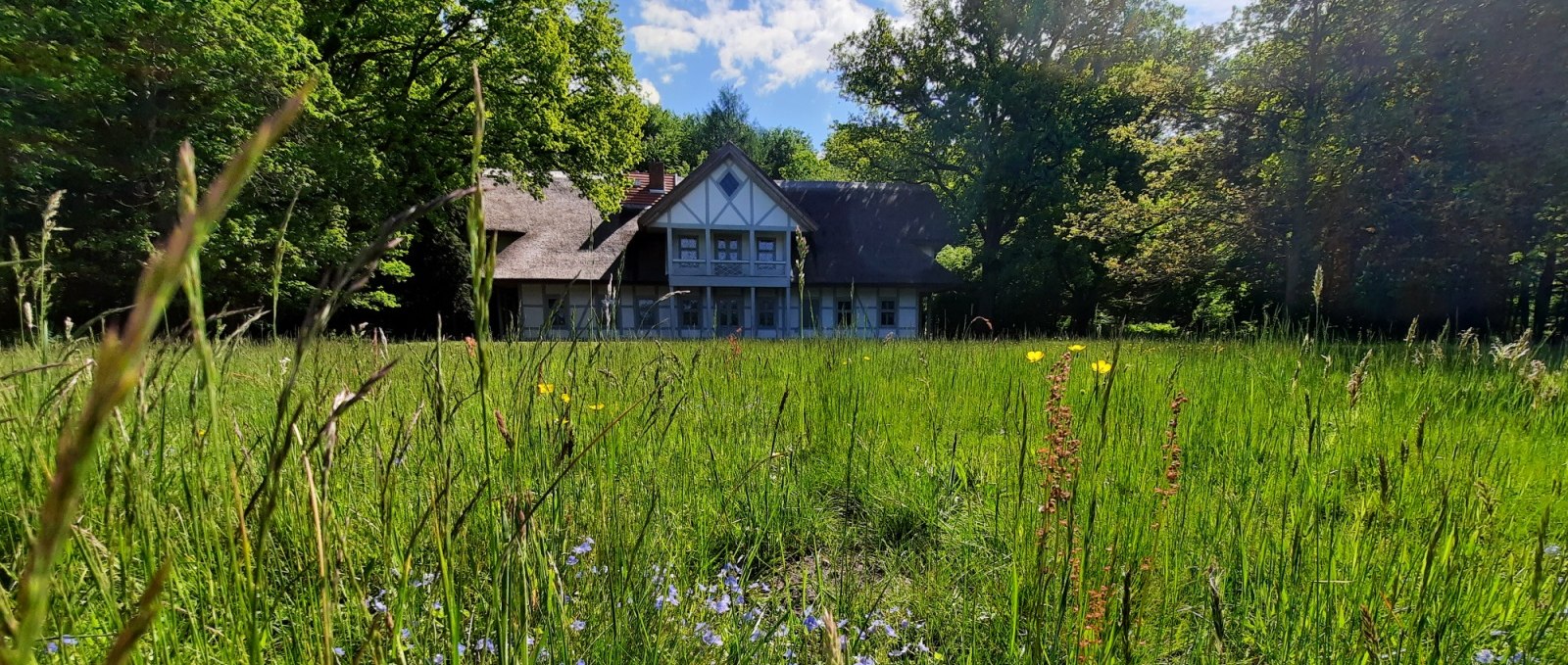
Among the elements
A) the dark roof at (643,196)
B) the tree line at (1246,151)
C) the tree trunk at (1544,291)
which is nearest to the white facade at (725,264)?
the dark roof at (643,196)

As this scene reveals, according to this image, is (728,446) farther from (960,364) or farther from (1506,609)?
(960,364)

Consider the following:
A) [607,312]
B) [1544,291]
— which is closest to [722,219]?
[1544,291]

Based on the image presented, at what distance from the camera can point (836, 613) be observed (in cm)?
142

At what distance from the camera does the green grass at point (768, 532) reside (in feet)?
3.27

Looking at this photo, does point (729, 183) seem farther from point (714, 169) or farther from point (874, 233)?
point (874, 233)

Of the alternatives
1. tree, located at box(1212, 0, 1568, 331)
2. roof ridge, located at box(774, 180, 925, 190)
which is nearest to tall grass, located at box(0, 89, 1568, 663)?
tree, located at box(1212, 0, 1568, 331)

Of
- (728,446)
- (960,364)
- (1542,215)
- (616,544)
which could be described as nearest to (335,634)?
(616,544)

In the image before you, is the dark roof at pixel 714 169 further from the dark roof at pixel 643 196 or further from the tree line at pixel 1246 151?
the tree line at pixel 1246 151

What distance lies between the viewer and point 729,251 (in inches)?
878

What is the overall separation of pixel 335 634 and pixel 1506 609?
8.51 feet

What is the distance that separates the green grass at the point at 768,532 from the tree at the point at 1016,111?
18.9 metres

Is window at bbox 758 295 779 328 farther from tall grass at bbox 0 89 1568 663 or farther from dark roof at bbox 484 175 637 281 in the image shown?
tall grass at bbox 0 89 1568 663

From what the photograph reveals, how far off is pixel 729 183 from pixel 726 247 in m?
2.22

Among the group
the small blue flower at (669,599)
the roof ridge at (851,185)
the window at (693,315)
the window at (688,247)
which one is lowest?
the small blue flower at (669,599)
